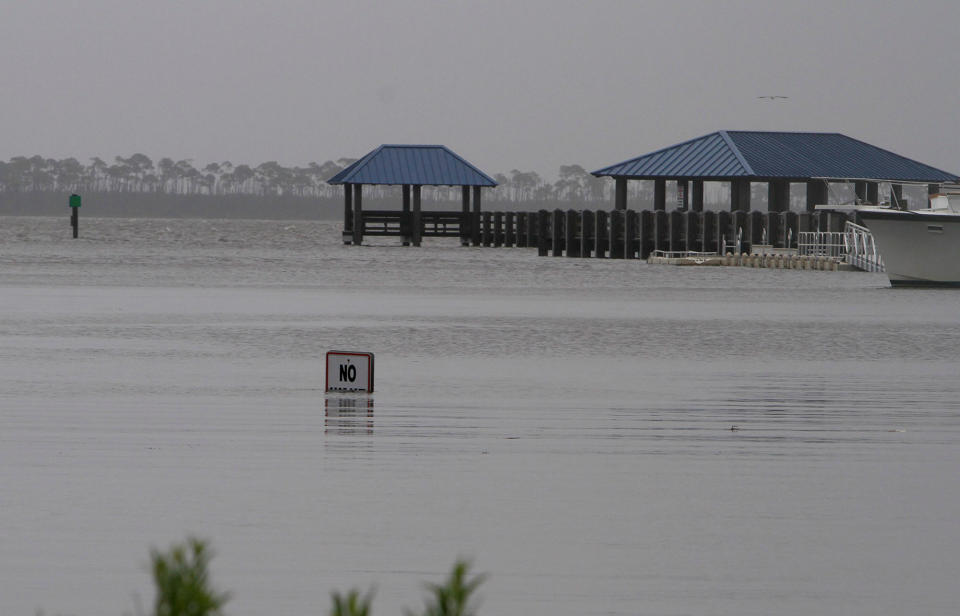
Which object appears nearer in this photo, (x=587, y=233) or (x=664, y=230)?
(x=664, y=230)

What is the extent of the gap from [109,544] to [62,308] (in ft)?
70.3

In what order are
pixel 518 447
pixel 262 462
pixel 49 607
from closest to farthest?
pixel 49 607 → pixel 262 462 → pixel 518 447

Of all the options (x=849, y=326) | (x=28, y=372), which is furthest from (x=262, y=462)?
(x=849, y=326)

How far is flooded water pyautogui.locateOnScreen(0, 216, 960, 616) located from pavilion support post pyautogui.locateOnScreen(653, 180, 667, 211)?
4800cm

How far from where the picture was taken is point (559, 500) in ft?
31.0

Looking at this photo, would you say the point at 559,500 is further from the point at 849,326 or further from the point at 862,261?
the point at 862,261

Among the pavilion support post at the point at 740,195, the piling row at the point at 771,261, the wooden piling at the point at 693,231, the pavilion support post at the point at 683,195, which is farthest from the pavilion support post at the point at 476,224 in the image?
the piling row at the point at 771,261

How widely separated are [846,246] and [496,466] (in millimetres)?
41957

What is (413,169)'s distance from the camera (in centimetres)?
8456

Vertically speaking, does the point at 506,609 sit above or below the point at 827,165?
below

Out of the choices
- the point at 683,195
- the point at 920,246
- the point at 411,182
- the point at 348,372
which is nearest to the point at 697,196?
the point at 683,195

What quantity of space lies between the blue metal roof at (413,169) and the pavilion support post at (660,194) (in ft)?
42.4

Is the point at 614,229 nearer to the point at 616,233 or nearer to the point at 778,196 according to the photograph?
the point at 616,233

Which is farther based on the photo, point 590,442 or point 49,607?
point 590,442
